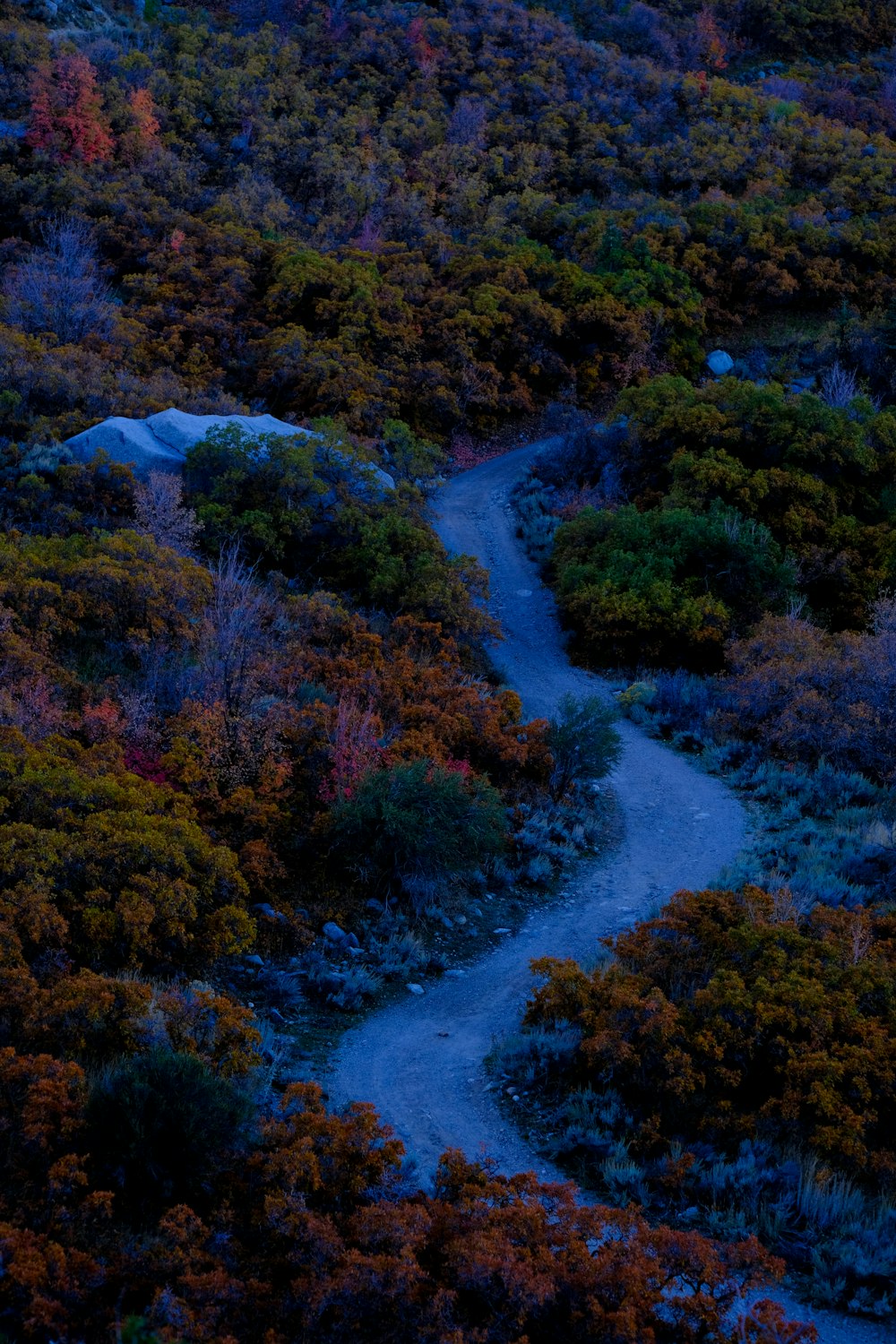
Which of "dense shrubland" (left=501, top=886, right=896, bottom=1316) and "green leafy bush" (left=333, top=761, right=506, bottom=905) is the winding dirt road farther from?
"green leafy bush" (left=333, top=761, right=506, bottom=905)

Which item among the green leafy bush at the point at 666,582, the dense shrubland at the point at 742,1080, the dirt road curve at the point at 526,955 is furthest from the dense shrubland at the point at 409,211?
the dense shrubland at the point at 742,1080

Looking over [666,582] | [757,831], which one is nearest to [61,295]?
[666,582]

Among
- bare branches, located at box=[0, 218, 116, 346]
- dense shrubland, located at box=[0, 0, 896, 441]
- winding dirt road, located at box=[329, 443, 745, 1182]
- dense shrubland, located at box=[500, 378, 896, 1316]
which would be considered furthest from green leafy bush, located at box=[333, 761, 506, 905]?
bare branches, located at box=[0, 218, 116, 346]

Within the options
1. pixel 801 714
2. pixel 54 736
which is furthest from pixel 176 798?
pixel 801 714

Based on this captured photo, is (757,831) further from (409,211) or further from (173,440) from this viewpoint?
(409,211)

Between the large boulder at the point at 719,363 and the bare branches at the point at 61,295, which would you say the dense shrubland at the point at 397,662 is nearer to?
the bare branches at the point at 61,295

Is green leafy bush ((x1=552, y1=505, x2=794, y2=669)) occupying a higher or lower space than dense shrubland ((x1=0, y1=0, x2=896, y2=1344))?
lower

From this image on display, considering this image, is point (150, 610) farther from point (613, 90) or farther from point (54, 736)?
point (613, 90)

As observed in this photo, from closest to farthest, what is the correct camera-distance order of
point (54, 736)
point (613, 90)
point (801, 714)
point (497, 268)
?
point (54, 736) < point (801, 714) < point (497, 268) < point (613, 90)
